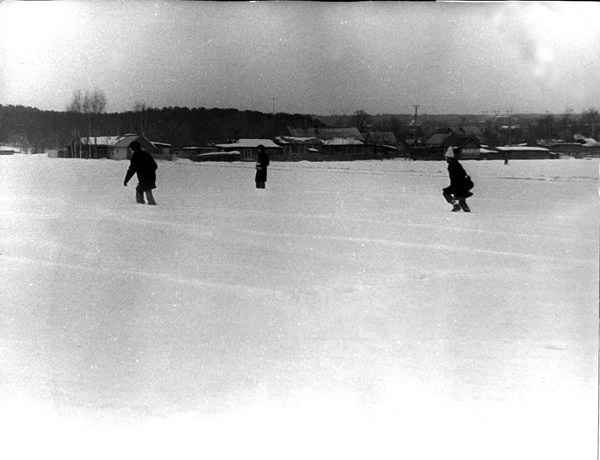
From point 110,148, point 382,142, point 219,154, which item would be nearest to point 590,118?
point 382,142

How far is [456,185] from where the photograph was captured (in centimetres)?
205

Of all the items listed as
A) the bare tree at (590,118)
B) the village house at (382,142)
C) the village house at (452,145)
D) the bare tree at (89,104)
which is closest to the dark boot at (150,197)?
the bare tree at (89,104)

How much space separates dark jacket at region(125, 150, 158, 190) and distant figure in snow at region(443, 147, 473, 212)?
101 centimetres

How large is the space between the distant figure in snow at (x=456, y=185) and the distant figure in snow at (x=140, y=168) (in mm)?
1006

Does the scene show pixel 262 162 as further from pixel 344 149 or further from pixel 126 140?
pixel 126 140

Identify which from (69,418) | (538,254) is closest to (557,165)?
(538,254)

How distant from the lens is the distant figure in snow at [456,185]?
204 cm

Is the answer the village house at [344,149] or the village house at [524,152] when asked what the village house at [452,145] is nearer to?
the village house at [524,152]

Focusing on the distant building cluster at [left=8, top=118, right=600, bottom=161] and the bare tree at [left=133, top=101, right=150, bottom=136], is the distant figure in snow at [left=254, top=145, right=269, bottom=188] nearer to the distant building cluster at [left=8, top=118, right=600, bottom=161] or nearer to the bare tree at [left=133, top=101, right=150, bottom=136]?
the distant building cluster at [left=8, top=118, right=600, bottom=161]

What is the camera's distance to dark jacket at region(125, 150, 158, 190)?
6.70ft

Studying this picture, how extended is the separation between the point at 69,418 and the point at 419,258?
127cm

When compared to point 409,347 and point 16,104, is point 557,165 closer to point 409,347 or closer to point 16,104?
point 409,347

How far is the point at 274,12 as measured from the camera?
2025mm

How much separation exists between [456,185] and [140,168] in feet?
3.57
